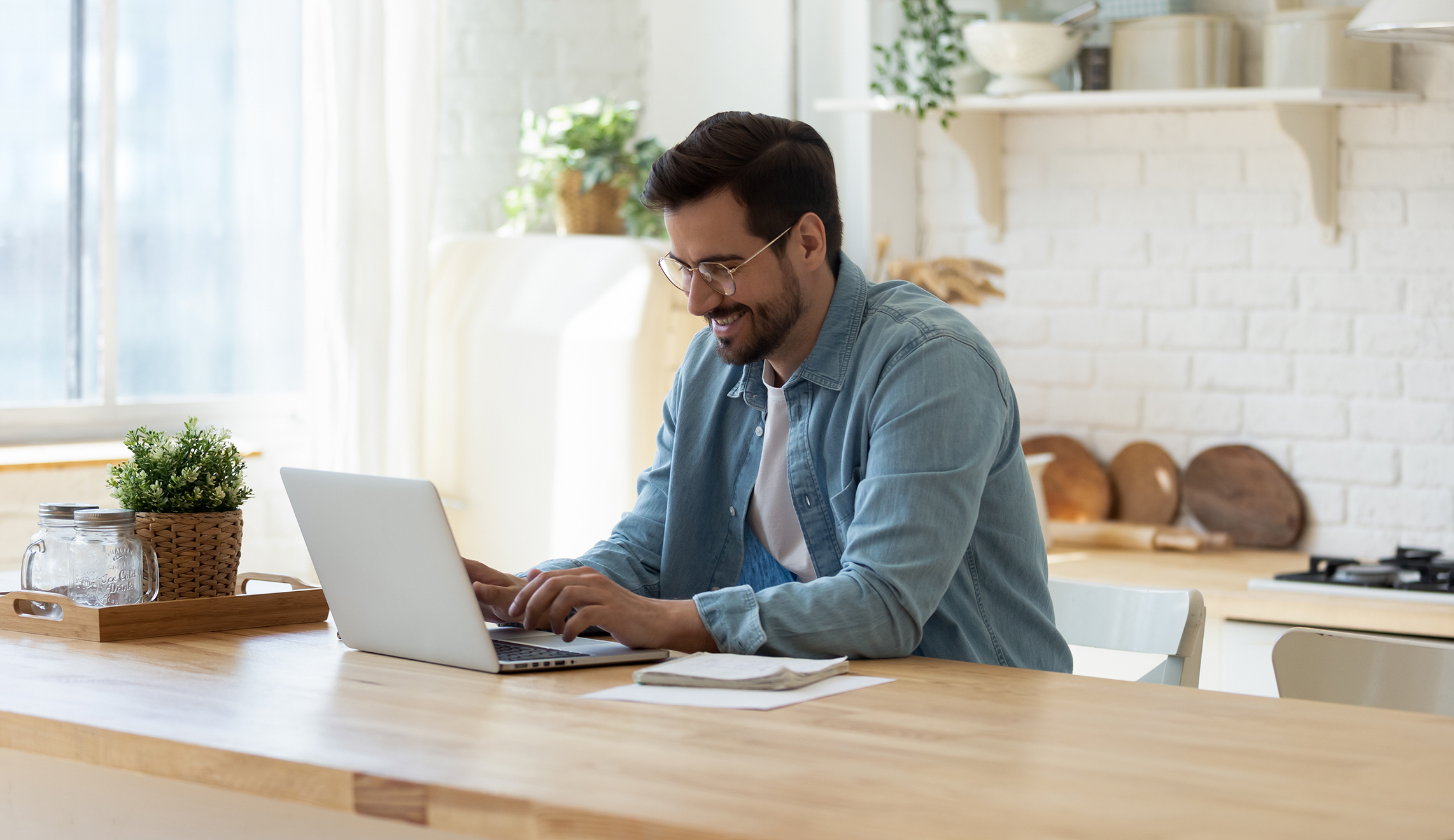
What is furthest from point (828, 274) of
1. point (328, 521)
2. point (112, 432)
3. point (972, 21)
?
point (112, 432)

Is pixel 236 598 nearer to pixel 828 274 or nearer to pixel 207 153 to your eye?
pixel 828 274

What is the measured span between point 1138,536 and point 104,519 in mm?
2237

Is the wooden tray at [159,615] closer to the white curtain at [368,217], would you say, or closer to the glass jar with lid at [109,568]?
the glass jar with lid at [109,568]

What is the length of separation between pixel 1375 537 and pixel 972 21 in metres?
1.37

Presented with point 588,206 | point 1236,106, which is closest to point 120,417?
point 588,206

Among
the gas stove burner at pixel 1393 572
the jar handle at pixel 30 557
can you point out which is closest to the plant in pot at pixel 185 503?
the jar handle at pixel 30 557

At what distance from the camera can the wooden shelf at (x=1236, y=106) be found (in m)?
3.11

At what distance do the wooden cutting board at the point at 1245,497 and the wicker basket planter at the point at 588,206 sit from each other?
140cm

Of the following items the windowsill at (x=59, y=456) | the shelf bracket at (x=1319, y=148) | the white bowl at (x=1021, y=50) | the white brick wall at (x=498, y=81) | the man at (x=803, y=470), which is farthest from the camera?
the white brick wall at (x=498, y=81)

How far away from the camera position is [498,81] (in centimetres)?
396

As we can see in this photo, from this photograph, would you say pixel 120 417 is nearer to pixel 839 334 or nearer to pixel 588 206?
pixel 588 206

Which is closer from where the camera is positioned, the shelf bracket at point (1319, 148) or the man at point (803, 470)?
the man at point (803, 470)

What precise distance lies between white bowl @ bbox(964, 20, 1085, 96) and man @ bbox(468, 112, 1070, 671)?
1.45 m

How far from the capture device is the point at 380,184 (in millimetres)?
3621
